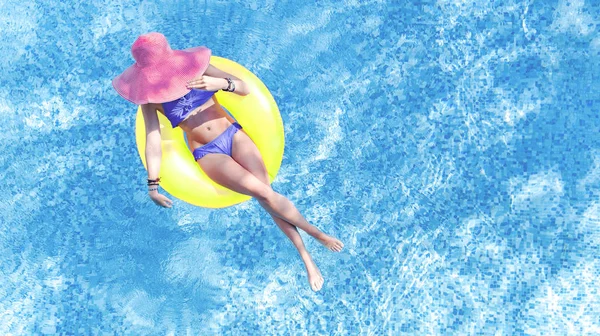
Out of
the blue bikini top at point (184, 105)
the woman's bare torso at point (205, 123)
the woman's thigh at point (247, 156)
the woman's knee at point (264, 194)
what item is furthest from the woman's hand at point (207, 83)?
the woman's knee at point (264, 194)

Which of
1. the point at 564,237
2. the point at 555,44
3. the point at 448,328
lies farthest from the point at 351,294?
the point at 555,44

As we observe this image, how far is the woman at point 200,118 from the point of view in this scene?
11.4ft

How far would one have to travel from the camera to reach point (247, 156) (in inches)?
159

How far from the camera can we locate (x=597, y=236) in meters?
4.67

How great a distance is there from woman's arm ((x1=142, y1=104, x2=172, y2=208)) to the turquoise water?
124 cm

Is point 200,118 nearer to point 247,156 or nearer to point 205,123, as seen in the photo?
point 205,123

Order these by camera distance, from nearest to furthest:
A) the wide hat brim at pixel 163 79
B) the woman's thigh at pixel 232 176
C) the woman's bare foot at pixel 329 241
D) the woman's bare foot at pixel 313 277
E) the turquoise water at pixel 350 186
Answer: the wide hat brim at pixel 163 79, the woman's thigh at pixel 232 176, the woman's bare foot at pixel 329 241, the woman's bare foot at pixel 313 277, the turquoise water at pixel 350 186

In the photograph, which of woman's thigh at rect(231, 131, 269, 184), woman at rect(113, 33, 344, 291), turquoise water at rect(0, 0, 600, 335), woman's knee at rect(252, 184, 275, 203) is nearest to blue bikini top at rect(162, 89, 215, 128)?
woman at rect(113, 33, 344, 291)

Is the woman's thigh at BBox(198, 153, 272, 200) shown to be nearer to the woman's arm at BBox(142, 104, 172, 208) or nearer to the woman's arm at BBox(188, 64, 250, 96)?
the woman's arm at BBox(142, 104, 172, 208)

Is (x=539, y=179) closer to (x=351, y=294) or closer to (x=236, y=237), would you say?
(x=351, y=294)

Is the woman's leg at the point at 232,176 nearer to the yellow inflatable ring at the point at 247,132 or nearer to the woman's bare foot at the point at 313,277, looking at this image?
the yellow inflatable ring at the point at 247,132

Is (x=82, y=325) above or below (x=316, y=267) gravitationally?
below

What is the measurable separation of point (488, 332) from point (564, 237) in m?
1.01

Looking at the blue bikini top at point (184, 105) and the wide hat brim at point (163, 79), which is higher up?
the wide hat brim at point (163, 79)
